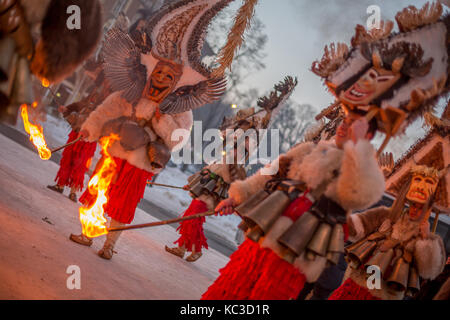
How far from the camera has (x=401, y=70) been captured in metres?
2.50

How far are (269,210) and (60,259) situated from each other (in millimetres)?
1720

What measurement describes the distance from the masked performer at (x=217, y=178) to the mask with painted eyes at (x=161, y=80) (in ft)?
5.27

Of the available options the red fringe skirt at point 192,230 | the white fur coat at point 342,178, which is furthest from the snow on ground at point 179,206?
the white fur coat at point 342,178

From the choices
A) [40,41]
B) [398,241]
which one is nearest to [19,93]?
[40,41]

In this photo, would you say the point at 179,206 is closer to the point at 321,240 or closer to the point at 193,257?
the point at 193,257

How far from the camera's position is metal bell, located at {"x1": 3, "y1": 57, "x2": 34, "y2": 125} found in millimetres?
1694

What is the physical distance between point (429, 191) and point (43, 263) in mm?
3377

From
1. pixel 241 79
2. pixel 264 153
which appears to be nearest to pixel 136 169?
pixel 264 153

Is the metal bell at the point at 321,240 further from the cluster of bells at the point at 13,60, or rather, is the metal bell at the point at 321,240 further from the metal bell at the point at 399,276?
the cluster of bells at the point at 13,60

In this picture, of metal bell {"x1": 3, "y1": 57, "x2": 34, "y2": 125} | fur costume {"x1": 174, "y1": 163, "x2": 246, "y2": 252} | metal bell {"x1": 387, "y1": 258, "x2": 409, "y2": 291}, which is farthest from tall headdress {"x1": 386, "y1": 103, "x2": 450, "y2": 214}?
metal bell {"x1": 3, "y1": 57, "x2": 34, "y2": 125}

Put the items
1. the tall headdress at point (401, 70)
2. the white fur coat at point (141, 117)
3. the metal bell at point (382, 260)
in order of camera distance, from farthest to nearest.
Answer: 1. the white fur coat at point (141, 117)
2. the metal bell at point (382, 260)
3. the tall headdress at point (401, 70)

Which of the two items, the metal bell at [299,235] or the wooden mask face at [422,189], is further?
the wooden mask face at [422,189]

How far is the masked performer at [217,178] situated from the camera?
16.9ft

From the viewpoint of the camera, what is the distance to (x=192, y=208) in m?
5.37
